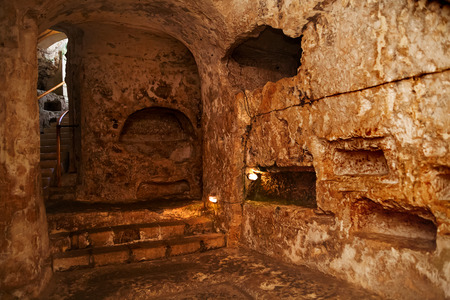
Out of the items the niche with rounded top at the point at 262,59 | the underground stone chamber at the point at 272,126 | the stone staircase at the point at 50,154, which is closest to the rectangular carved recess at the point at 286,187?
the underground stone chamber at the point at 272,126

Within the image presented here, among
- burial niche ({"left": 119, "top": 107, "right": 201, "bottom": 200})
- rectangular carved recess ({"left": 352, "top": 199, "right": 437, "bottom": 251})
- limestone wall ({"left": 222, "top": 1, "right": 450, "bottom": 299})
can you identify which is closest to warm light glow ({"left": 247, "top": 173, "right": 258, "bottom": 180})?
limestone wall ({"left": 222, "top": 1, "right": 450, "bottom": 299})

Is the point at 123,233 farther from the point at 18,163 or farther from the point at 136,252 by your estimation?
the point at 18,163

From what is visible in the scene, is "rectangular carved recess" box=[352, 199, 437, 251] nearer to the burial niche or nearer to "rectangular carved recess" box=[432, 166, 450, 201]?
"rectangular carved recess" box=[432, 166, 450, 201]

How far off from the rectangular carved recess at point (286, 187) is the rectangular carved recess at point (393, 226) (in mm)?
1480

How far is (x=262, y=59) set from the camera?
4.54 metres

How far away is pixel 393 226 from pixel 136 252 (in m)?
2.46

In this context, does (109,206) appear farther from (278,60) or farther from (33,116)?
(278,60)

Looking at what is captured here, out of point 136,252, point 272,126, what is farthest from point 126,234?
point 272,126

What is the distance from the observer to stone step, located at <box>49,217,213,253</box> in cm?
355

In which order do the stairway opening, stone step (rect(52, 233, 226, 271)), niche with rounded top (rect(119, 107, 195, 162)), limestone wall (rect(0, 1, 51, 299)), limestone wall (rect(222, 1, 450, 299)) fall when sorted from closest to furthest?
1. limestone wall (rect(222, 1, 450, 299))
2. limestone wall (rect(0, 1, 51, 299))
3. stone step (rect(52, 233, 226, 271))
4. niche with rounded top (rect(119, 107, 195, 162))
5. the stairway opening

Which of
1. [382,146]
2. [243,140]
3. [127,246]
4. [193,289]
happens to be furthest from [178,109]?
[382,146]

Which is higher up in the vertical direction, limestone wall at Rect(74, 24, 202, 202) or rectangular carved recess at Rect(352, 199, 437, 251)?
limestone wall at Rect(74, 24, 202, 202)

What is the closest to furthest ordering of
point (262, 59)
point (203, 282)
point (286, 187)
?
point (203, 282)
point (286, 187)
point (262, 59)

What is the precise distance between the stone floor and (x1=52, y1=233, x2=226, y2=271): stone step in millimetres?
79
